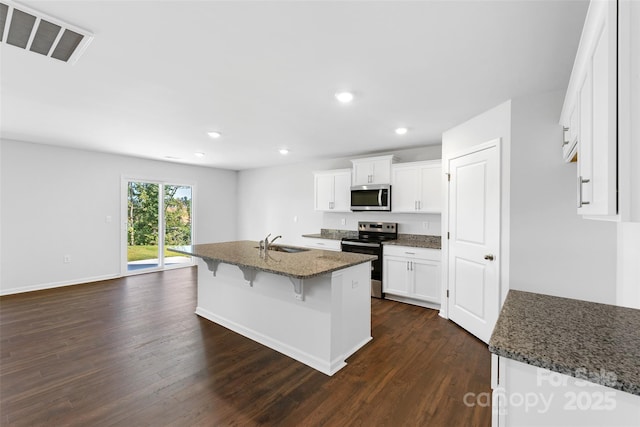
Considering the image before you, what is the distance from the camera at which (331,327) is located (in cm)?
242

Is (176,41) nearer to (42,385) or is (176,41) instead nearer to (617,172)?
(617,172)

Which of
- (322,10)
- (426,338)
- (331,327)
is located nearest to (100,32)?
(322,10)

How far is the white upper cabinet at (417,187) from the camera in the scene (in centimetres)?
409

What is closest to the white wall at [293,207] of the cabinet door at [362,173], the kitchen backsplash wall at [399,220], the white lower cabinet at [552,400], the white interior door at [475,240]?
the kitchen backsplash wall at [399,220]

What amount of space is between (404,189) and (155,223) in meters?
5.19

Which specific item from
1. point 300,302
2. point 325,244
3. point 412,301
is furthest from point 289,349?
point 325,244

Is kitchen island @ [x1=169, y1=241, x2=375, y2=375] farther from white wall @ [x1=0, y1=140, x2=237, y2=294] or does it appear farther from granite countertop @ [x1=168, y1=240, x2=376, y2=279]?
white wall @ [x1=0, y1=140, x2=237, y2=294]

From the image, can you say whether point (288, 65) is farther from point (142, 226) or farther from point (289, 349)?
point (142, 226)

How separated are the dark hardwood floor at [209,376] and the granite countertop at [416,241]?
1.06 meters

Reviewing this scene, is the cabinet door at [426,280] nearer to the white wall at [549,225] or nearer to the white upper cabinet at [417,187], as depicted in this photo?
the white upper cabinet at [417,187]

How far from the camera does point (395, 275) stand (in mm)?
4199

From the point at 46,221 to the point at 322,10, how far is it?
5693 mm

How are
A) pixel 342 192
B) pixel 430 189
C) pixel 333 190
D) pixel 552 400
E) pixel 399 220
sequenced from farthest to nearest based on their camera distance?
pixel 333 190
pixel 342 192
pixel 399 220
pixel 430 189
pixel 552 400

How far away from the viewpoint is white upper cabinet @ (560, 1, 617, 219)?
34.9 inches
